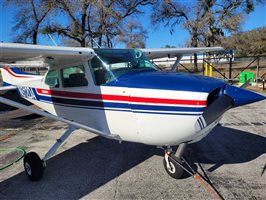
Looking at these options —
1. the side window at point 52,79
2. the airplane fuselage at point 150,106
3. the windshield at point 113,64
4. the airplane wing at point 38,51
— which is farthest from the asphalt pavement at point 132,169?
the airplane wing at point 38,51

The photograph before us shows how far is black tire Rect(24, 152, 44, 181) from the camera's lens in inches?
146

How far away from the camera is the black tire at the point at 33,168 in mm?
3698

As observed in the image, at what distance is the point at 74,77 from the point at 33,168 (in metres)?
1.56

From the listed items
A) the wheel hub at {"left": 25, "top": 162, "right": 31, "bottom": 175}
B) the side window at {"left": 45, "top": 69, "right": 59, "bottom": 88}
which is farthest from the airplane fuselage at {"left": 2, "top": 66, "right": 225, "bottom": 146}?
the wheel hub at {"left": 25, "top": 162, "right": 31, "bottom": 175}

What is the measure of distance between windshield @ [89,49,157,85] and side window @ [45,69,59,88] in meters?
1.02

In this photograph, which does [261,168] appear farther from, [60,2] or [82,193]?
[60,2]

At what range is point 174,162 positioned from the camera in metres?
3.44

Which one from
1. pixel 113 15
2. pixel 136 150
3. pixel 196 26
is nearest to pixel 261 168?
pixel 136 150

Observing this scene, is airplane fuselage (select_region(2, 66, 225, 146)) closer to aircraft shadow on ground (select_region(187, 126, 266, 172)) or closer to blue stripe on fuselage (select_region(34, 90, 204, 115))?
blue stripe on fuselage (select_region(34, 90, 204, 115))

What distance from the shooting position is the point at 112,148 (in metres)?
4.97

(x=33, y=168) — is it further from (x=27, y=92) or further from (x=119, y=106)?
(x=27, y=92)

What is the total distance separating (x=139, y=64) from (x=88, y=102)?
1.01 metres

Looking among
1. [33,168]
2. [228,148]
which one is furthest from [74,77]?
[228,148]

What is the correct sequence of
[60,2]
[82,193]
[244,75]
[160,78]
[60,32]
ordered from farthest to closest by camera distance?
[60,32], [60,2], [244,75], [82,193], [160,78]
